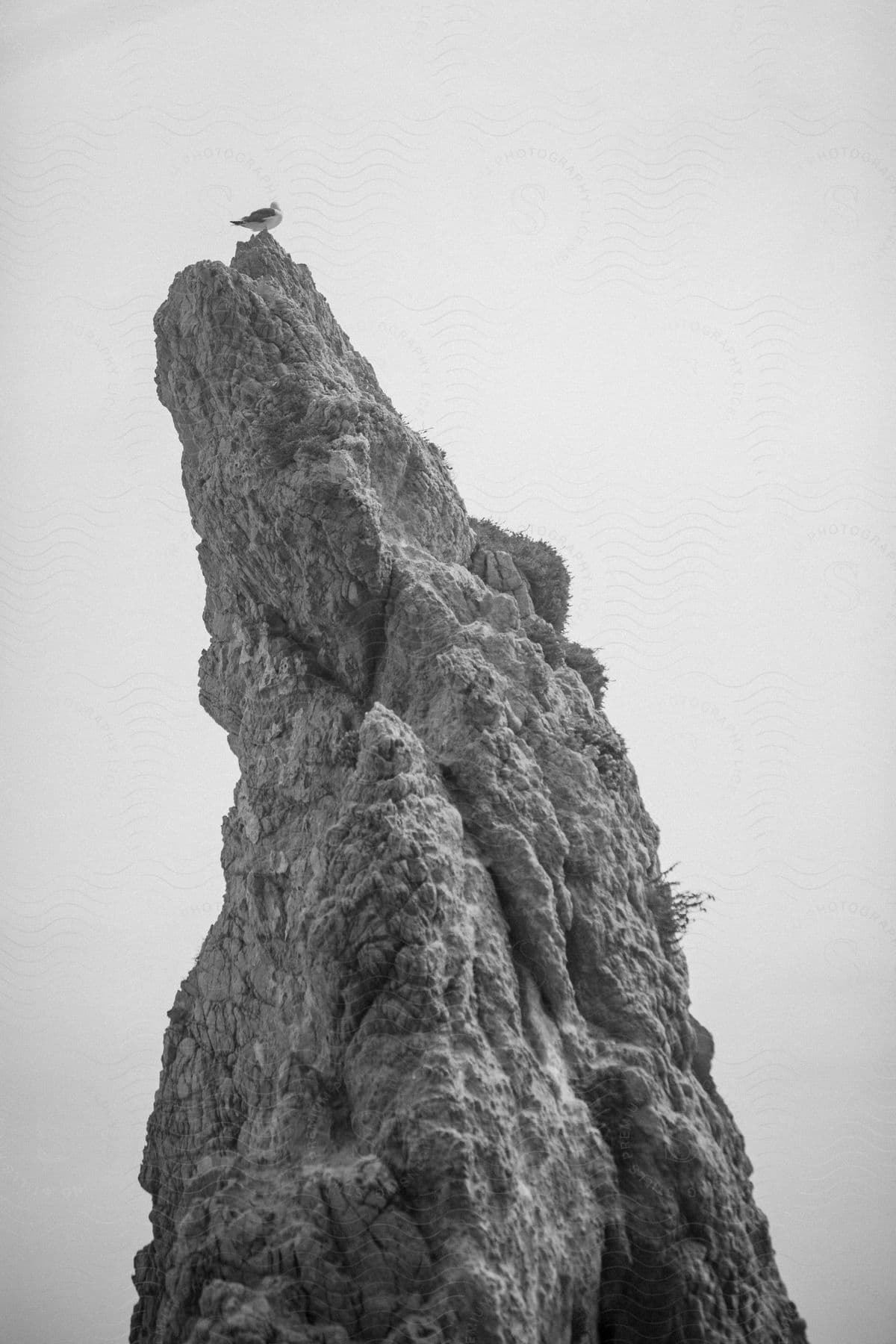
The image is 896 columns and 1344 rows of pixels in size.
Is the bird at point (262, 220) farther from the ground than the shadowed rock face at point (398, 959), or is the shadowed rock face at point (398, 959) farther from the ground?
the bird at point (262, 220)

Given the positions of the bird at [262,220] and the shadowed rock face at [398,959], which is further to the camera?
the bird at [262,220]

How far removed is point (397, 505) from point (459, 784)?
582 centimetres

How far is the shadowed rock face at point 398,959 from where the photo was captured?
44.4 ft

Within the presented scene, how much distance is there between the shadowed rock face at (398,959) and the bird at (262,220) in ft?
1.46

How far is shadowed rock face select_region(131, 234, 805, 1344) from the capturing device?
13.5 meters

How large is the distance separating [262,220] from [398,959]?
47.5ft

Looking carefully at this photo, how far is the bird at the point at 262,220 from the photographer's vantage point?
22969 millimetres

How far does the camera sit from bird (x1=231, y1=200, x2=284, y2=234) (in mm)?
22969

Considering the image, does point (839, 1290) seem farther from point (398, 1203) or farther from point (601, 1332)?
point (398, 1203)

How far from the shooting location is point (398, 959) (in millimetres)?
14516

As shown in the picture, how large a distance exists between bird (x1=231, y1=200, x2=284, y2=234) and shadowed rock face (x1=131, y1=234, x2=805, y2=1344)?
446 millimetres

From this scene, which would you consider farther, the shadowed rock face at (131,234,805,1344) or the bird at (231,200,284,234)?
the bird at (231,200,284,234)

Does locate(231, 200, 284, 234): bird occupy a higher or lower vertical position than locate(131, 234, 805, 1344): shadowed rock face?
higher

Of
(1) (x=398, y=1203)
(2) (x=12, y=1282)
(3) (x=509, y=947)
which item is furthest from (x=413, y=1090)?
(2) (x=12, y=1282)
